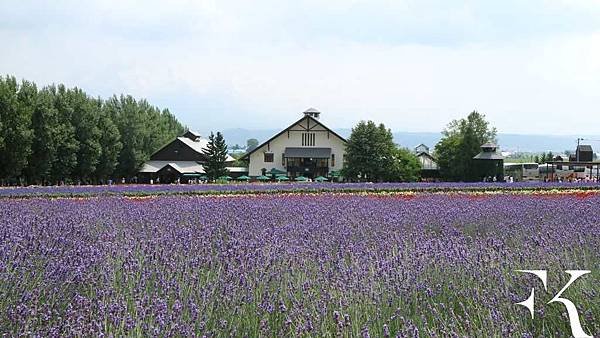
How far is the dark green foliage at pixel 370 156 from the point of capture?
52.5 m

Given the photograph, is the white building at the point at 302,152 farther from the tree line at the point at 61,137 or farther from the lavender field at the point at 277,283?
the lavender field at the point at 277,283

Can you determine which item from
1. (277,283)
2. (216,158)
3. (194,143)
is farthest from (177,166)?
(277,283)

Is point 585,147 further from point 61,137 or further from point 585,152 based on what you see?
point 61,137

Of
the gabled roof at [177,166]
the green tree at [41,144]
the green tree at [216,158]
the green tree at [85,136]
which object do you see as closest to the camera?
the green tree at [41,144]

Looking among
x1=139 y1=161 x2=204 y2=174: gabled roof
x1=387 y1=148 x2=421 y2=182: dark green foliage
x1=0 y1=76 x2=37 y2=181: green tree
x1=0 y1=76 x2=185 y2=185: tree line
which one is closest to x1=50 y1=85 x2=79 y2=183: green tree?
x1=0 y1=76 x2=185 y2=185: tree line

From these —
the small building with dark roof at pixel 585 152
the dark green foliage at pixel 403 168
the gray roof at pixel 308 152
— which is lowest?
the dark green foliage at pixel 403 168

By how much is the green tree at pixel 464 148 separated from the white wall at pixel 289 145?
8.88 m

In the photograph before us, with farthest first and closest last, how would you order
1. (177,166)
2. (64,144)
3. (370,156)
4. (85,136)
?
(177,166) → (370,156) → (85,136) → (64,144)

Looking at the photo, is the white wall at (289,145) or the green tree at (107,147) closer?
the green tree at (107,147)

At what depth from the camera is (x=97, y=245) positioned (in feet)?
20.3

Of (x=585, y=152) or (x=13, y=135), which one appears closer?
(x=13, y=135)

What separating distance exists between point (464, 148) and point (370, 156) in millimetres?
10296

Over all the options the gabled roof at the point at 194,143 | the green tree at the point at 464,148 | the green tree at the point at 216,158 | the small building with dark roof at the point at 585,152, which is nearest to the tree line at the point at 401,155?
the green tree at the point at 464,148

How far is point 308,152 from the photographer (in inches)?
2371
